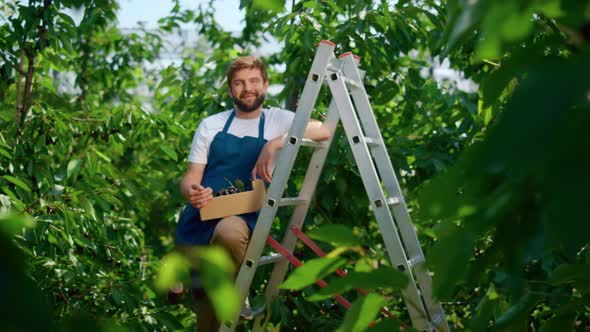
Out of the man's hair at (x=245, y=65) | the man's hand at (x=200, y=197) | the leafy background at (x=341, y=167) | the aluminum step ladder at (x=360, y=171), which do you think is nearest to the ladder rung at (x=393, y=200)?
the aluminum step ladder at (x=360, y=171)

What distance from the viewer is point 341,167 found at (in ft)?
10.5

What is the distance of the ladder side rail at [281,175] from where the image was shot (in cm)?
232

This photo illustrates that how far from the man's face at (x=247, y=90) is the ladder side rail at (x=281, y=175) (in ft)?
1.04

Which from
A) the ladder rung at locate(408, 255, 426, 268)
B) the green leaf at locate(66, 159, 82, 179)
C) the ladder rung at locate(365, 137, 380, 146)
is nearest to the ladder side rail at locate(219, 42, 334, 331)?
the ladder rung at locate(365, 137, 380, 146)

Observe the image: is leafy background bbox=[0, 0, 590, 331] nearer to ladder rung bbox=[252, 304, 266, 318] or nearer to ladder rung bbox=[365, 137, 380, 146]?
ladder rung bbox=[252, 304, 266, 318]

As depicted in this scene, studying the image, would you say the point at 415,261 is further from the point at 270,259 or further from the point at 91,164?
the point at 91,164

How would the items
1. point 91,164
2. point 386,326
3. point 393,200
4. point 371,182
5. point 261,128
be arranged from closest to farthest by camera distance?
point 386,326, point 371,182, point 393,200, point 261,128, point 91,164

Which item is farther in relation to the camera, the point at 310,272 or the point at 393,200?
the point at 393,200

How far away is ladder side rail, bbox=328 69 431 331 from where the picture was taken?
2.18 meters

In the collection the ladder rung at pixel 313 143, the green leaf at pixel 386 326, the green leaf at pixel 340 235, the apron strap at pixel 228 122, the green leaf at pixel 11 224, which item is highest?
the green leaf at pixel 340 235

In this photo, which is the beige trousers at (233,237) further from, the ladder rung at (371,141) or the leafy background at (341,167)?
the ladder rung at (371,141)

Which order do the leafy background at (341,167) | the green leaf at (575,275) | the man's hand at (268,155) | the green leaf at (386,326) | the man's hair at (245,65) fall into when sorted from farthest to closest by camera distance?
1. the man's hair at (245,65)
2. the man's hand at (268,155)
3. the green leaf at (575,275)
4. the green leaf at (386,326)
5. the leafy background at (341,167)

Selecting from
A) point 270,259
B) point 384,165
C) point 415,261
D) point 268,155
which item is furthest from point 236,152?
point 415,261

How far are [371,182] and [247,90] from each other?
25.3 inches
